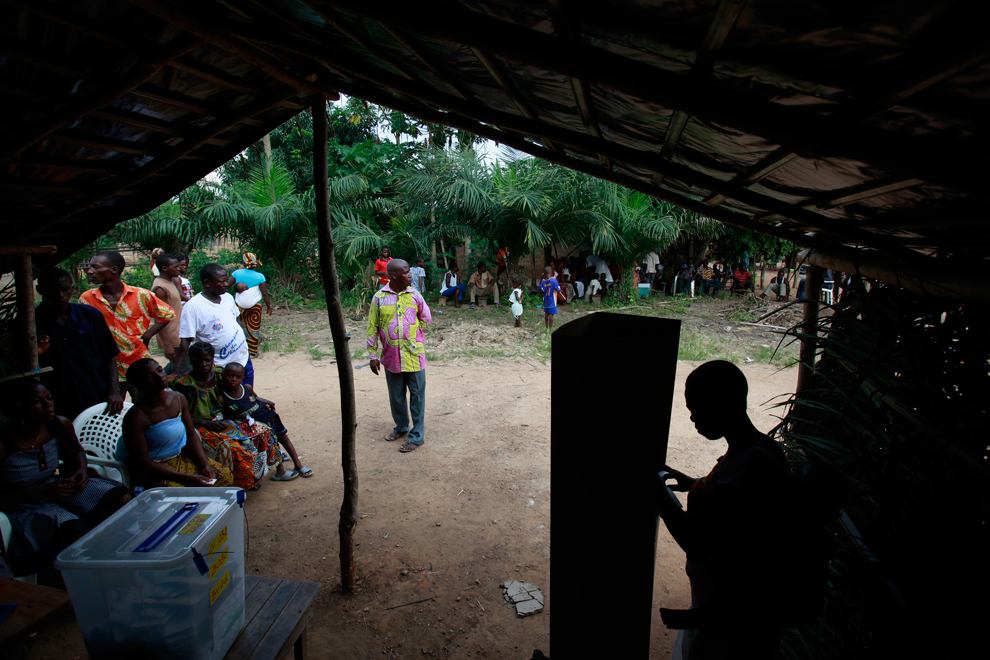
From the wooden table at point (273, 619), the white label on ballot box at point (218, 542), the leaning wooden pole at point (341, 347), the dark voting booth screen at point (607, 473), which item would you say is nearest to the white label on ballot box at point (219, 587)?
the white label on ballot box at point (218, 542)

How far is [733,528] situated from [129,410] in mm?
3308

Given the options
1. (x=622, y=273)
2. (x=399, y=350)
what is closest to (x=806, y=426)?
(x=399, y=350)

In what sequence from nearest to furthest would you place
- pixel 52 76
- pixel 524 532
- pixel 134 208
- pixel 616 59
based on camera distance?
pixel 616 59, pixel 52 76, pixel 524 532, pixel 134 208

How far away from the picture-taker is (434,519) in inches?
142

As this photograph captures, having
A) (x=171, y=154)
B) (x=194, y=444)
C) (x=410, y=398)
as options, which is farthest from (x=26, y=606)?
(x=410, y=398)

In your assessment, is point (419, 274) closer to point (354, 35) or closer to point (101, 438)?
point (101, 438)

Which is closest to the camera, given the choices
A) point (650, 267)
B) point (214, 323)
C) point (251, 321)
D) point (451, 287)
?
point (214, 323)

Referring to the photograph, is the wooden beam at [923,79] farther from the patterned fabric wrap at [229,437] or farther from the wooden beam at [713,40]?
the patterned fabric wrap at [229,437]

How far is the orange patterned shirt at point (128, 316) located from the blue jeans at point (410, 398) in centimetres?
206

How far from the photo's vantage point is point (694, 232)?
1362cm

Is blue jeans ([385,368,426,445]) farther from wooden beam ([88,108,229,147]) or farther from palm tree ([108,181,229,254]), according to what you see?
palm tree ([108,181,229,254])

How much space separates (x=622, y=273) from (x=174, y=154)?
38.2ft

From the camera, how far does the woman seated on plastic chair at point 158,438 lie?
2969mm

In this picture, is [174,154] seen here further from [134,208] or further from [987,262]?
[987,262]
